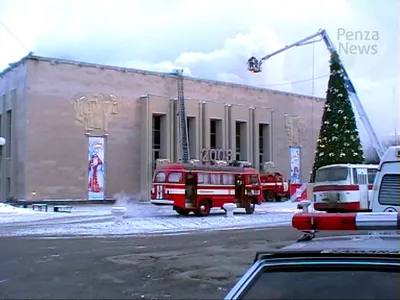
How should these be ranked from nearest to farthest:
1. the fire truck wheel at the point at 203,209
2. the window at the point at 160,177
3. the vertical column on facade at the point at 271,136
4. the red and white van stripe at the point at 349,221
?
the red and white van stripe at the point at 349,221 < the fire truck wheel at the point at 203,209 < the window at the point at 160,177 < the vertical column on facade at the point at 271,136

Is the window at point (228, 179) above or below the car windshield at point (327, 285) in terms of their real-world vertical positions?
above

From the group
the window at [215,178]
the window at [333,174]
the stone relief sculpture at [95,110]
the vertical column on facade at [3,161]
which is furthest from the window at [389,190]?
the vertical column on facade at [3,161]

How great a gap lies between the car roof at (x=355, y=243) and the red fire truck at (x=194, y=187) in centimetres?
2628

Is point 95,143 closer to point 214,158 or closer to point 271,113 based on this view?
point 214,158

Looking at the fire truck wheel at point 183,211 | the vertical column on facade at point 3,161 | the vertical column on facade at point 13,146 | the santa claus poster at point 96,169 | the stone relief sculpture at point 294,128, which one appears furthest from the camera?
the stone relief sculpture at point 294,128

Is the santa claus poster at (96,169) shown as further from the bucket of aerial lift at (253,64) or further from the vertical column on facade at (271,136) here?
the vertical column on facade at (271,136)

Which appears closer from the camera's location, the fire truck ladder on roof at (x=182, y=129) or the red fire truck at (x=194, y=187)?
the red fire truck at (x=194, y=187)

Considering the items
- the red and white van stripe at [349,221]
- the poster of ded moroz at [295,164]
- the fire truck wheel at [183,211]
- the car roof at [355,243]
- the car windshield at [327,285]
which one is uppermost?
the poster of ded moroz at [295,164]

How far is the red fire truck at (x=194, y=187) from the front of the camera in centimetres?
3052

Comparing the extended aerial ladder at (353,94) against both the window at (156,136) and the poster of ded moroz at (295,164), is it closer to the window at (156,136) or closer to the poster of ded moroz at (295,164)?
the window at (156,136)

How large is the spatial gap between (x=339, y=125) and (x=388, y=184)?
27.0 meters

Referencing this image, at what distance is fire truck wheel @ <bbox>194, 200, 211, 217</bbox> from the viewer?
30.8m

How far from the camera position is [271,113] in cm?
6569

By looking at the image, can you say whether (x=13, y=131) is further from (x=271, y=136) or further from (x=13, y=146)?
(x=271, y=136)
